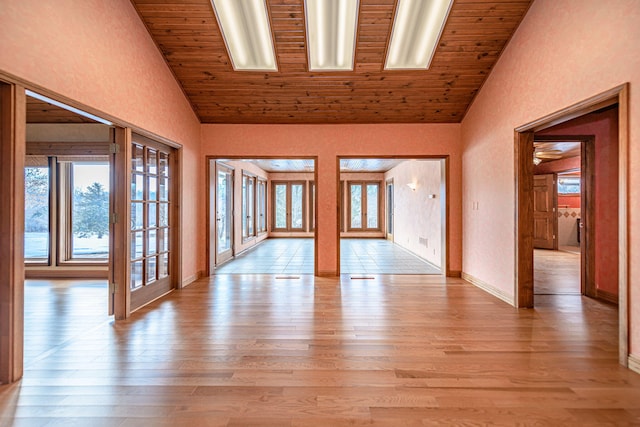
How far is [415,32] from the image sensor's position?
407 centimetres

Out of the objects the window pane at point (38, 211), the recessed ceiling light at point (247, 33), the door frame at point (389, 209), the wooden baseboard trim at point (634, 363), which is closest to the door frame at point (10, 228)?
the recessed ceiling light at point (247, 33)

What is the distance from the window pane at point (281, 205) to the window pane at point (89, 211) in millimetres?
7593

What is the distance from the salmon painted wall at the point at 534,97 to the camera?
240 cm

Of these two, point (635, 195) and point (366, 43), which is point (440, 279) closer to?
point (635, 195)

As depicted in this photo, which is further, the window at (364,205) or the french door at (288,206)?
the french door at (288,206)

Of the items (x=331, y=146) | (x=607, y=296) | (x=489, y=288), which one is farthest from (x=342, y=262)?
(x=607, y=296)

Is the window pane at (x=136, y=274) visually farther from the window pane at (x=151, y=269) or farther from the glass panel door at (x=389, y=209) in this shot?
the glass panel door at (x=389, y=209)

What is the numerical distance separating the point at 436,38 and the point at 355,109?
5.18ft

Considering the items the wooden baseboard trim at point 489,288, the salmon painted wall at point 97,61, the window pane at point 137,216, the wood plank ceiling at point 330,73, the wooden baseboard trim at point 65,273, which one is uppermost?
the wood plank ceiling at point 330,73

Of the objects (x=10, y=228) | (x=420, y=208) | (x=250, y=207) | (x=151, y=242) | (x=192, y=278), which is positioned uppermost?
(x=250, y=207)

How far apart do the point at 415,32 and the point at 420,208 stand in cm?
456

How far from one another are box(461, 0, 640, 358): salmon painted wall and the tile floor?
4.87 feet

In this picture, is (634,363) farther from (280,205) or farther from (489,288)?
(280,205)

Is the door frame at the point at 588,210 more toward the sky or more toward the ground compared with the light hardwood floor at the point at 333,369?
more toward the sky
